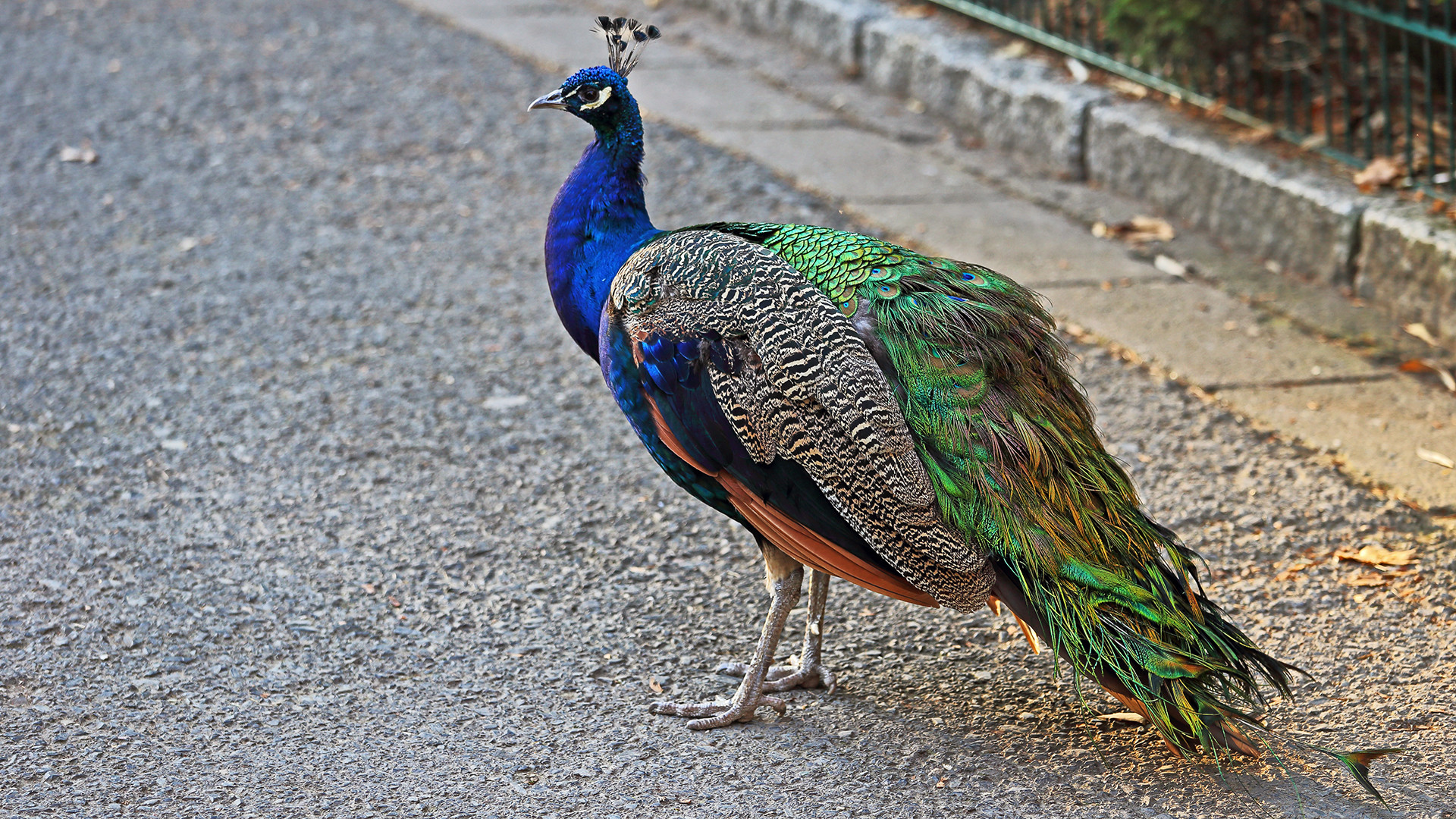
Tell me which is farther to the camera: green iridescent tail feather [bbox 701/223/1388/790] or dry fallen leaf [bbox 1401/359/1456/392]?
dry fallen leaf [bbox 1401/359/1456/392]

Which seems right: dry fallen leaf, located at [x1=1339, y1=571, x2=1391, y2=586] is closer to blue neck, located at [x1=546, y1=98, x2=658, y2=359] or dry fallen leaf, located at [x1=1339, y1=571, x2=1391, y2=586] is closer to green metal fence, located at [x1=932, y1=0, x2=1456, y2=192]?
blue neck, located at [x1=546, y1=98, x2=658, y2=359]

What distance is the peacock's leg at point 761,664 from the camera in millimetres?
3223

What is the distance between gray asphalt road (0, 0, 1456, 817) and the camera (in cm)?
302

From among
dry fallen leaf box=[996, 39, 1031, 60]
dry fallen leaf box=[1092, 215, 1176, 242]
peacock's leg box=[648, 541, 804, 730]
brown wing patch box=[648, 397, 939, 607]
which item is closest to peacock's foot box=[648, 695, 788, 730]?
peacock's leg box=[648, 541, 804, 730]

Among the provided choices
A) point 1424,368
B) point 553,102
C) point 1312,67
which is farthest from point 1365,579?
point 1312,67

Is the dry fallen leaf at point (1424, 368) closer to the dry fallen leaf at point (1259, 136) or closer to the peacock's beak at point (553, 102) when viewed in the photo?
the dry fallen leaf at point (1259, 136)

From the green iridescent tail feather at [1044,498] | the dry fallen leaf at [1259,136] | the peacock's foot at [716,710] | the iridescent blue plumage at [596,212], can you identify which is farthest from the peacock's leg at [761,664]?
the dry fallen leaf at [1259,136]

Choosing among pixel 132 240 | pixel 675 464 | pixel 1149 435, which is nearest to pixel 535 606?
pixel 675 464

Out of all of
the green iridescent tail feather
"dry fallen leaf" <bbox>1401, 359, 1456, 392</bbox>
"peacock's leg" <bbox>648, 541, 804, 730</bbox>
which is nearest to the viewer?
the green iridescent tail feather

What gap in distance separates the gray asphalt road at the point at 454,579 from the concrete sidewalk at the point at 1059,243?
0.72 ft

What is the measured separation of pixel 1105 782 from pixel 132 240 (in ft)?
15.2

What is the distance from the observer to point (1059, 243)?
233 inches

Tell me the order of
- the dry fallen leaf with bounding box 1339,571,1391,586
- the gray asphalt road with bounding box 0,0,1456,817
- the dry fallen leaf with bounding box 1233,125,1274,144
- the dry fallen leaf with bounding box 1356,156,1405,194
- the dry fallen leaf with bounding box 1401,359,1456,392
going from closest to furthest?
the gray asphalt road with bounding box 0,0,1456,817 < the dry fallen leaf with bounding box 1339,571,1391,586 < the dry fallen leaf with bounding box 1401,359,1456,392 < the dry fallen leaf with bounding box 1356,156,1405,194 < the dry fallen leaf with bounding box 1233,125,1274,144

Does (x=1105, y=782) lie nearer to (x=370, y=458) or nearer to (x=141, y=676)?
(x=141, y=676)
